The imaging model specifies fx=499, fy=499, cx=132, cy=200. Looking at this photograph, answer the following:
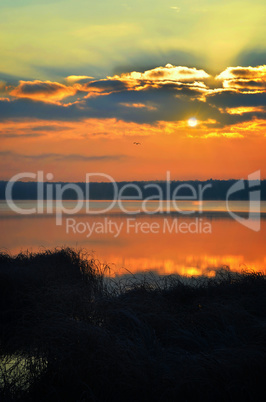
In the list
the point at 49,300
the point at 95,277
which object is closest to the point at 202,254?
the point at 95,277

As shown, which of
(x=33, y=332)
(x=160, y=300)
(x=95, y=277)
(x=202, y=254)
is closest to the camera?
(x=33, y=332)

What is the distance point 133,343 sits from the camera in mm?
7188

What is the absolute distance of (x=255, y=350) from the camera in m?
6.40

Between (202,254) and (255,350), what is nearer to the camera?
(255,350)

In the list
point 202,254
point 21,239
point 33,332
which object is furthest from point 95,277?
point 21,239

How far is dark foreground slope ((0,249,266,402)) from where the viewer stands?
5.95 meters

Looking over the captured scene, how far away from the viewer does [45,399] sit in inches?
241

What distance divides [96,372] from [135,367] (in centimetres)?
53

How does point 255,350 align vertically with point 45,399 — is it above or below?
above

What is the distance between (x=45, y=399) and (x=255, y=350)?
2.71m

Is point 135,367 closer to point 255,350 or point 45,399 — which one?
point 45,399

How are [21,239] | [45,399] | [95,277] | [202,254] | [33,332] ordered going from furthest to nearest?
1. [21,239]
2. [202,254]
3. [95,277]
4. [33,332]
5. [45,399]

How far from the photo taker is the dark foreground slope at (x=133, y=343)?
19.5ft

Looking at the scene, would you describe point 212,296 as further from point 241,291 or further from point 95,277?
point 95,277
